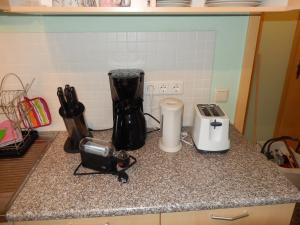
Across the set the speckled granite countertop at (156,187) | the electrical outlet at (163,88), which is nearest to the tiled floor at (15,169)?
A: the speckled granite countertop at (156,187)

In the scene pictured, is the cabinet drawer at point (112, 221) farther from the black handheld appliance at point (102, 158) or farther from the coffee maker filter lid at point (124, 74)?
the coffee maker filter lid at point (124, 74)

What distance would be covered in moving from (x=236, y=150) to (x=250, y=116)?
5.52 feet

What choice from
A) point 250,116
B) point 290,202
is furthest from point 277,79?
point 290,202

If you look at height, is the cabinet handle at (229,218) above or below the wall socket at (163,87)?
below

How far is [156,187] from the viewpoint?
0.87 meters

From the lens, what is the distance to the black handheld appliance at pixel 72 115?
1.00m

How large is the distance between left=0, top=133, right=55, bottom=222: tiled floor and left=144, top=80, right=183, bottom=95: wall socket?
2.03ft

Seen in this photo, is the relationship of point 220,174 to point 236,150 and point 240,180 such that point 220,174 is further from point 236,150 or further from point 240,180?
point 236,150

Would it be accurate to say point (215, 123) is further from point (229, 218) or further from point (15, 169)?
point (15, 169)

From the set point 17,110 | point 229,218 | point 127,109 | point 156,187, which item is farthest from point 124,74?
point 229,218

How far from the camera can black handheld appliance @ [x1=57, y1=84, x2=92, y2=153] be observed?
3.28 ft

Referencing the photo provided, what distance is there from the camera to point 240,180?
0.91 meters

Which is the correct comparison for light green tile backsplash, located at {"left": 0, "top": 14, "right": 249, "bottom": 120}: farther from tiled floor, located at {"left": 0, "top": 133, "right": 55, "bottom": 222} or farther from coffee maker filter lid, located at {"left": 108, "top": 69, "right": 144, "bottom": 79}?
tiled floor, located at {"left": 0, "top": 133, "right": 55, "bottom": 222}

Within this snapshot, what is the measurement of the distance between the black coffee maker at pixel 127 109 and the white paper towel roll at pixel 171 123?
0.12 m
